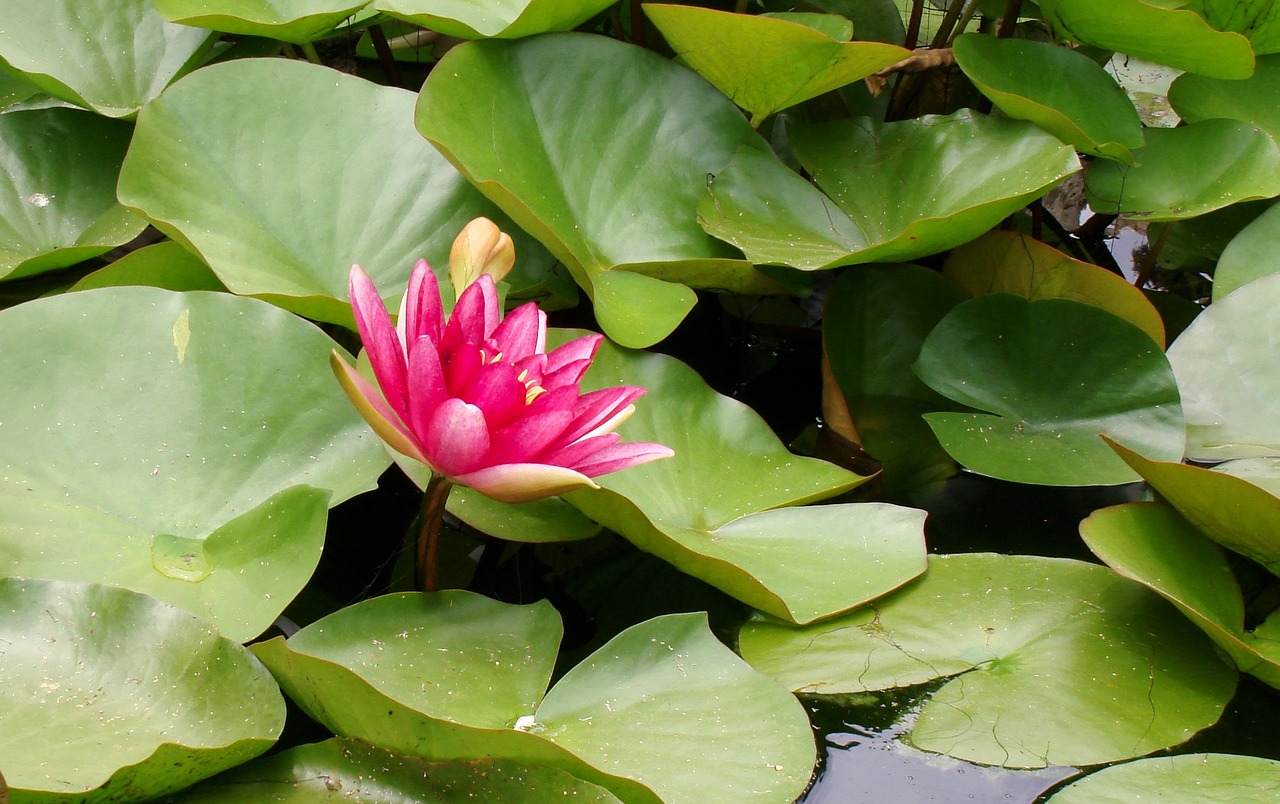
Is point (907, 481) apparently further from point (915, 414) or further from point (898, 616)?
point (898, 616)

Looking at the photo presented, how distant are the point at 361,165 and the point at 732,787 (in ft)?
2.49

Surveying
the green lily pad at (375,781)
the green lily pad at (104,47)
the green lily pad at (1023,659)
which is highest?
the green lily pad at (104,47)

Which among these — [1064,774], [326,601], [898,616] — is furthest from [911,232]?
[326,601]

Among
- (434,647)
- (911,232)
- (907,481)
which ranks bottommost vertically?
(907,481)

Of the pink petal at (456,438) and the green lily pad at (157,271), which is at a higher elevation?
the pink petal at (456,438)

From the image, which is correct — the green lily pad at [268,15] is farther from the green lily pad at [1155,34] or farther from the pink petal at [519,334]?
the green lily pad at [1155,34]

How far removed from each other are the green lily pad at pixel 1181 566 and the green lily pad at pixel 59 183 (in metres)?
1.12

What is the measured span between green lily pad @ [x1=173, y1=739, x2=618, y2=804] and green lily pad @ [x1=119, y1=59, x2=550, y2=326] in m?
0.43

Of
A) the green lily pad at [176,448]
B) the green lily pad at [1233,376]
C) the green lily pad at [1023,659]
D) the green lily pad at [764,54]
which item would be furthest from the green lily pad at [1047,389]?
the green lily pad at [176,448]

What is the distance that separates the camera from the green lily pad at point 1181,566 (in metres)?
0.88

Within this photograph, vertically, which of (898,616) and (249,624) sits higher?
(249,624)

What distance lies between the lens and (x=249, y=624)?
0.76 meters

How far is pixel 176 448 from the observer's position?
0.85 meters

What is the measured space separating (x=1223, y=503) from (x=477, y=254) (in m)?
0.71
